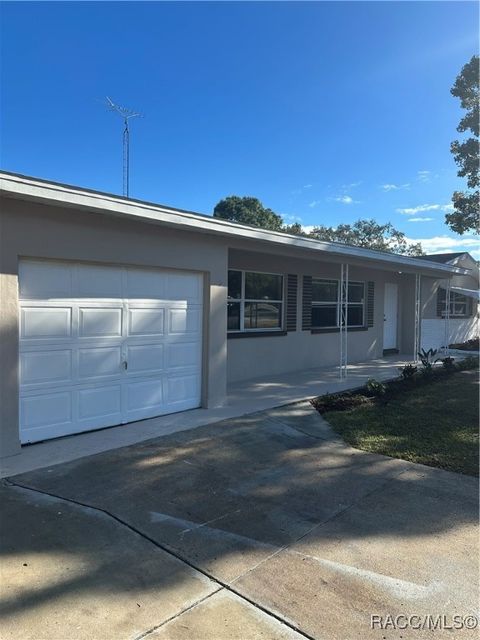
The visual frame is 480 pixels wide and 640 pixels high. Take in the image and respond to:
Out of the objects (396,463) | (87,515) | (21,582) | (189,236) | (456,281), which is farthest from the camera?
(456,281)

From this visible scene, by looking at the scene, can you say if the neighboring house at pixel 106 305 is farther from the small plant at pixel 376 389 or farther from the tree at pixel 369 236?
the tree at pixel 369 236

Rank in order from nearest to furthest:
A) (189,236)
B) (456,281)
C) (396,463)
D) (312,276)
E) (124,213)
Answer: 1. (396,463)
2. (124,213)
3. (189,236)
4. (312,276)
5. (456,281)

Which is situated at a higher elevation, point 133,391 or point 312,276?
point 312,276

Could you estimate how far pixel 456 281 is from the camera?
19266mm

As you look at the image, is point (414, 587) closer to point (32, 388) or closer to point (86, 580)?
point (86, 580)

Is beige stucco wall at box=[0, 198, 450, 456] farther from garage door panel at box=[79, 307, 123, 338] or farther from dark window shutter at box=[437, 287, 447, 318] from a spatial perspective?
dark window shutter at box=[437, 287, 447, 318]

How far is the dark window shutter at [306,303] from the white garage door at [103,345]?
4745 mm

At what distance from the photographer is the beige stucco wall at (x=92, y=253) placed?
5223mm

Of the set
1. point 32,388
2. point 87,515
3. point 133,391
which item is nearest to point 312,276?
point 133,391

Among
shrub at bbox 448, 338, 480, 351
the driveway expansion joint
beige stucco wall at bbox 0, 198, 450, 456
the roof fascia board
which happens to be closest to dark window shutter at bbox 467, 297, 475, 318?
shrub at bbox 448, 338, 480, 351

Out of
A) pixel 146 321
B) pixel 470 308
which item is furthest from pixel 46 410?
pixel 470 308

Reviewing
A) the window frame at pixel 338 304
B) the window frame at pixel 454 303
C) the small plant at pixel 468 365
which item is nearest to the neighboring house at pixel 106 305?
the window frame at pixel 338 304

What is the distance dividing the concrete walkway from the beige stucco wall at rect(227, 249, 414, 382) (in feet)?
1.03

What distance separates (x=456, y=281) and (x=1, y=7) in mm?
17671
